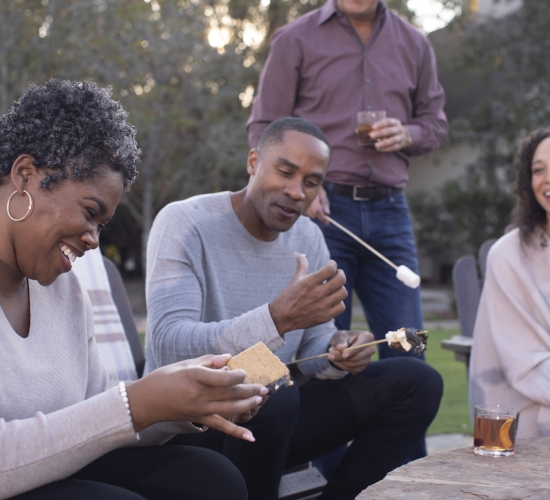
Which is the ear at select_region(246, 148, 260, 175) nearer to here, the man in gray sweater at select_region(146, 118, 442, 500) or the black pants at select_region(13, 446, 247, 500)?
the man in gray sweater at select_region(146, 118, 442, 500)

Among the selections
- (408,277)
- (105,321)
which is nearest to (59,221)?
(408,277)

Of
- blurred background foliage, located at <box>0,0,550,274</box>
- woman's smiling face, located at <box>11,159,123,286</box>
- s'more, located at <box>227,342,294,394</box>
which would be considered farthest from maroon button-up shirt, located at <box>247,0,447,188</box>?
blurred background foliage, located at <box>0,0,550,274</box>

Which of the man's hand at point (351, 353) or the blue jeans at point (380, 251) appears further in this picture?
the blue jeans at point (380, 251)

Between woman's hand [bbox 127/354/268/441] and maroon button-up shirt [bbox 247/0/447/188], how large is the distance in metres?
2.24

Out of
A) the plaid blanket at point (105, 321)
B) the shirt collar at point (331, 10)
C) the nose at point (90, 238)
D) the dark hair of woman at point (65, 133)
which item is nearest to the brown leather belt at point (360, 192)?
the shirt collar at point (331, 10)

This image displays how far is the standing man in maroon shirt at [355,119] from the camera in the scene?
3.85 meters

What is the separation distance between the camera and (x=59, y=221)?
Answer: 6.26 feet

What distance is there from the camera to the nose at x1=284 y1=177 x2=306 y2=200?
3053 mm

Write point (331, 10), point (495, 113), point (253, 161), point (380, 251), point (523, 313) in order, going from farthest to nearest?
point (495, 113) < point (331, 10) < point (380, 251) < point (523, 313) < point (253, 161)

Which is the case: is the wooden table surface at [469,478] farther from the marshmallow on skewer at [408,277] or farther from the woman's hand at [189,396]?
the marshmallow on skewer at [408,277]

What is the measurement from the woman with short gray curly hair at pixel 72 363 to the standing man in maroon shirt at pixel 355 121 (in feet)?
6.01

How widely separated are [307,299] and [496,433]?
0.76m

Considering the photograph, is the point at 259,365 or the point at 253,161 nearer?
the point at 259,365

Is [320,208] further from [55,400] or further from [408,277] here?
[55,400]
